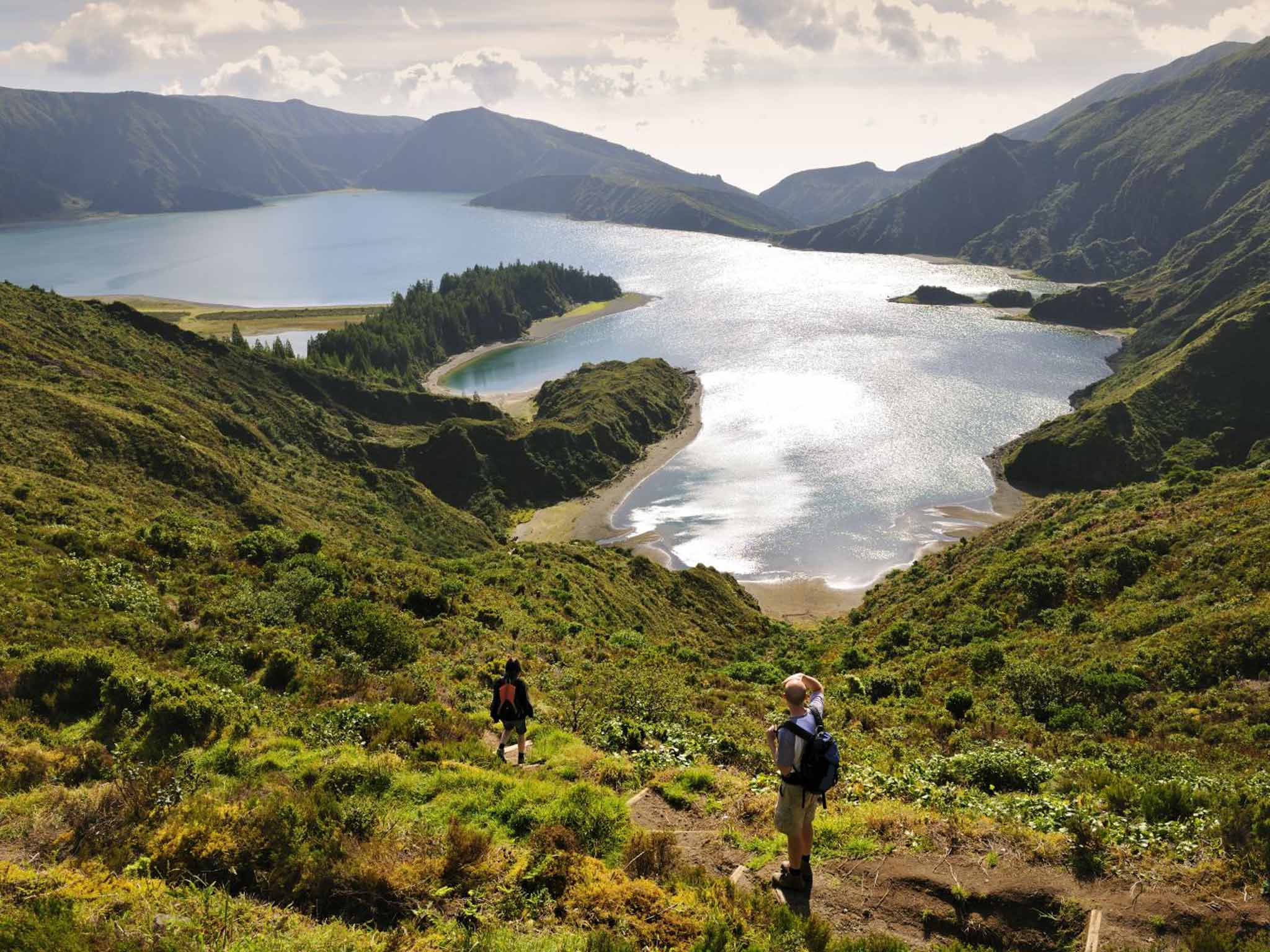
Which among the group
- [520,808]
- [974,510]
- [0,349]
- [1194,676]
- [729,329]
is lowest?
[974,510]

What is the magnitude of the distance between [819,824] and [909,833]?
1289 millimetres

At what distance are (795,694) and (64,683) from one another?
16373 millimetres

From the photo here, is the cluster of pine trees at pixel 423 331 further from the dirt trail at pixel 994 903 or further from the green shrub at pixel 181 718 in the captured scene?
the dirt trail at pixel 994 903

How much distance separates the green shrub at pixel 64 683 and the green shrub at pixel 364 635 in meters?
5.76

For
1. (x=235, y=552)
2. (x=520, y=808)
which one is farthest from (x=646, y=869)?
(x=235, y=552)

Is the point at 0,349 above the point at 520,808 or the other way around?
above

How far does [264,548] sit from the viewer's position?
29.4 m

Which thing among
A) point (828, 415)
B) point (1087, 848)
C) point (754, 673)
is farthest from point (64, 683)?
point (828, 415)

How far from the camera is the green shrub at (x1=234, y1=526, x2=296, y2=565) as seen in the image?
28859 millimetres

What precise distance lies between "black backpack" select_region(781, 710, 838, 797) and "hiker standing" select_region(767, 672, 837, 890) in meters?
0.01

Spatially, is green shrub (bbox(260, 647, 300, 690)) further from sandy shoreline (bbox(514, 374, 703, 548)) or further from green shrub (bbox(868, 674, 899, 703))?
sandy shoreline (bbox(514, 374, 703, 548))

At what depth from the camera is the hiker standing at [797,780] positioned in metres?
9.03

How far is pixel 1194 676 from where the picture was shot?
21.6 meters

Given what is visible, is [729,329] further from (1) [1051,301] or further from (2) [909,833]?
(2) [909,833]
